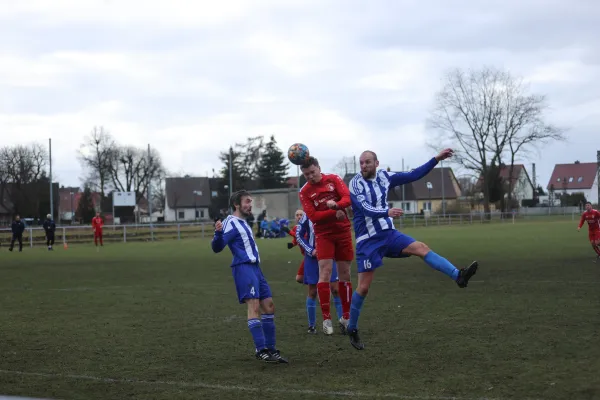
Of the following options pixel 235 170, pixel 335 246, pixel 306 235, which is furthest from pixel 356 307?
pixel 235 170

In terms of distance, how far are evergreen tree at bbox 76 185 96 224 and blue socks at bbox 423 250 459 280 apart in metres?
95.3

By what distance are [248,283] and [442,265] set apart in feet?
7.06

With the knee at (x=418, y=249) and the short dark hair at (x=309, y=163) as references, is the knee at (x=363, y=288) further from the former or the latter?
the short dark hair at (x=309, y=163)

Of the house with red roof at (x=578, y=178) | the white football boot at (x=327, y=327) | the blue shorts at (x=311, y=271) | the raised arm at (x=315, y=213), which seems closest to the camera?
the raised arm at (x=315, y=213)

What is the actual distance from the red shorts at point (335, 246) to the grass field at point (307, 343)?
3.47 feet

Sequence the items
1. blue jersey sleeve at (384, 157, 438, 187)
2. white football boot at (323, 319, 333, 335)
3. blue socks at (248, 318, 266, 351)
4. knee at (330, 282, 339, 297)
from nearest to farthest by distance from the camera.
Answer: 1. blue socks at (248, 318, 266, 351)
2. blue jersey sleeve at (384, 157, 438, 187)
3. white football boot at (323, 319, 333, 335)
4. knee at (330, 282, 339, 297)

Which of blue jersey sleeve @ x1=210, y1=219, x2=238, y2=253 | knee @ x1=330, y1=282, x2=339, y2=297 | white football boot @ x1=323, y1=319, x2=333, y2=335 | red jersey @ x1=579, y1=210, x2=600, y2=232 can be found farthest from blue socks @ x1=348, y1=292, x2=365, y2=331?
red jersey @ x1=579, y1=210, x2=600, y2=232

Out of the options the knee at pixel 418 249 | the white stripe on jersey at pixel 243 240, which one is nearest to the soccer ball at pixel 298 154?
the white stripe on jersey at pixel 243 240

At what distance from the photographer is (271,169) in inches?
4289

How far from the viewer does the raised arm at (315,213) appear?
928 centimetres

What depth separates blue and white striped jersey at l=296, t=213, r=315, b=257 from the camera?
10359mm

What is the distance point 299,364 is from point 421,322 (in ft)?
10.5

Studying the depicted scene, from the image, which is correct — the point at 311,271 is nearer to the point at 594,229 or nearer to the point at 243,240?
the point at 243,240

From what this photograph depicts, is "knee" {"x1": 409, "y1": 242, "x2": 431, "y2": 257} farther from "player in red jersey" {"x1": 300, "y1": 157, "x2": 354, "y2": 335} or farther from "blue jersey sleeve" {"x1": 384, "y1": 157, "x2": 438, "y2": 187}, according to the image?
"player in red jersey" {"x1": 300, "y1": 157, "x2": 354, "y2": 335}
